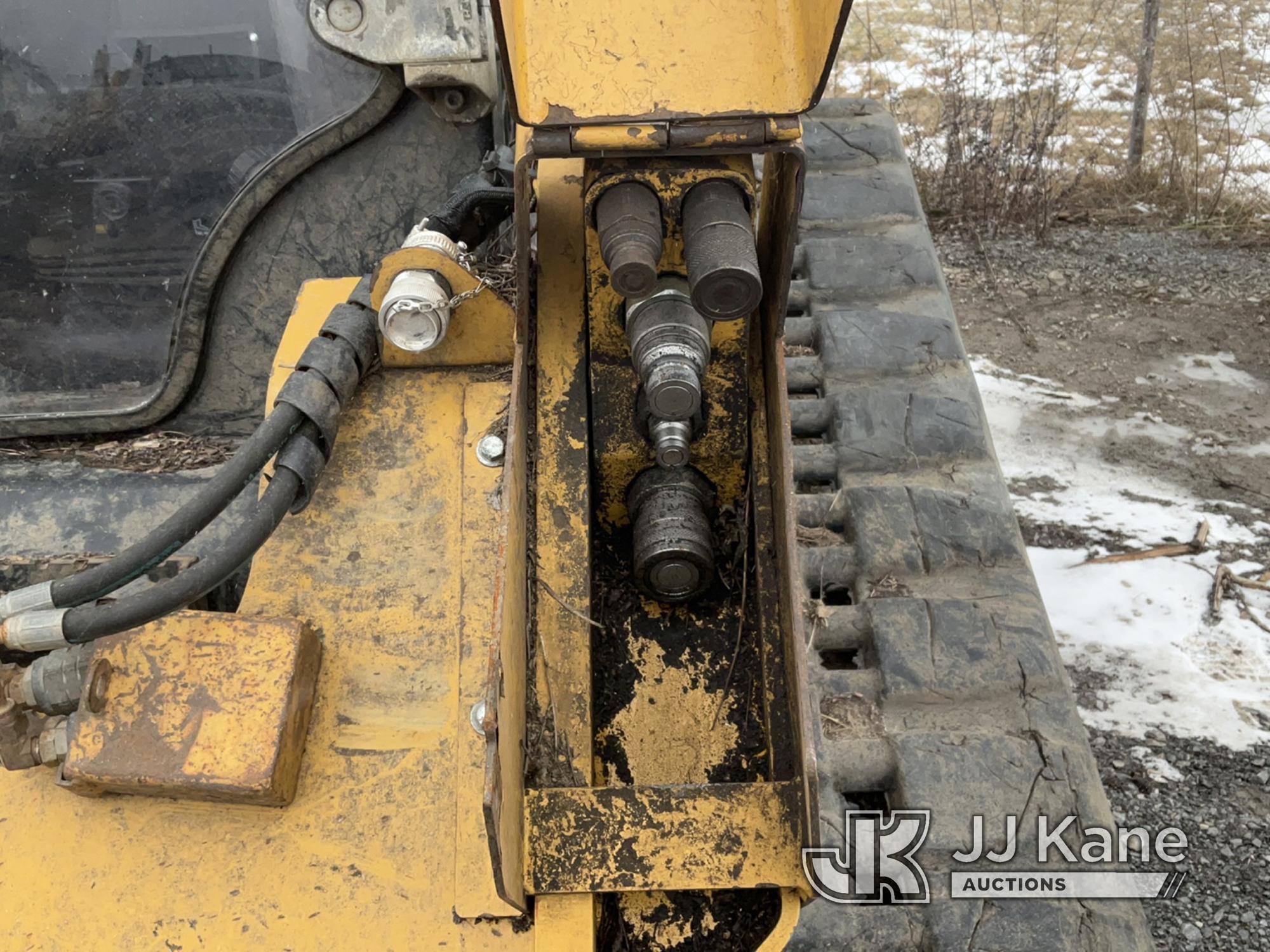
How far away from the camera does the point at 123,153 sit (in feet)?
6.51

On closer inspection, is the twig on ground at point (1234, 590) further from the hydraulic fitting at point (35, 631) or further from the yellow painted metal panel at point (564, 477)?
the hydraulic fitting at point (35, 631)

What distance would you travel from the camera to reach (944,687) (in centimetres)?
193

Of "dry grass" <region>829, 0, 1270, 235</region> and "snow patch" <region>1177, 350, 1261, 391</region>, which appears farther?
"dry grass" <region>829, 0, 1270, 235</region>

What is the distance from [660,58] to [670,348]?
0.36m

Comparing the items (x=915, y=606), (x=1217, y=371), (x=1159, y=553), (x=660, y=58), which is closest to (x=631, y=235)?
(x=660, y=58)

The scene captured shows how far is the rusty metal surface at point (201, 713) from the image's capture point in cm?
133

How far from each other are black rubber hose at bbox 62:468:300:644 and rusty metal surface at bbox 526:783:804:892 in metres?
0.52

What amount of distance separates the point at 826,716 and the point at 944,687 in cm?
23

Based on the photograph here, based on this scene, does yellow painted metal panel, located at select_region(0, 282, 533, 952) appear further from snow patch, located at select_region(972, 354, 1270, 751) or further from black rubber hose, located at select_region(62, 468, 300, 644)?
snow patch, located at select_region(972, 354, 1270, 751)

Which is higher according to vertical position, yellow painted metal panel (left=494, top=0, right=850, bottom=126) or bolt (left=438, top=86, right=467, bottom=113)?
bolt (left=438, top=86, right=467, bottom=113)

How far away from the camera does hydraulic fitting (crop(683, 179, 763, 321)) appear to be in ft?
3.98

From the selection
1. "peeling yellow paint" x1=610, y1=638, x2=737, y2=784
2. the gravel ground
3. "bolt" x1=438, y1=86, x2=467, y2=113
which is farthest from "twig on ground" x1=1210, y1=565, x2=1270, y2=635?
"bolt" x1=438, y1=86, x2=467, y2=113

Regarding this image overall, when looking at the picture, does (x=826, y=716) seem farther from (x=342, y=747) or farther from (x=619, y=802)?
(x=342, y=747)

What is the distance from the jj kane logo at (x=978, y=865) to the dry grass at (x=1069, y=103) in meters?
4.31
